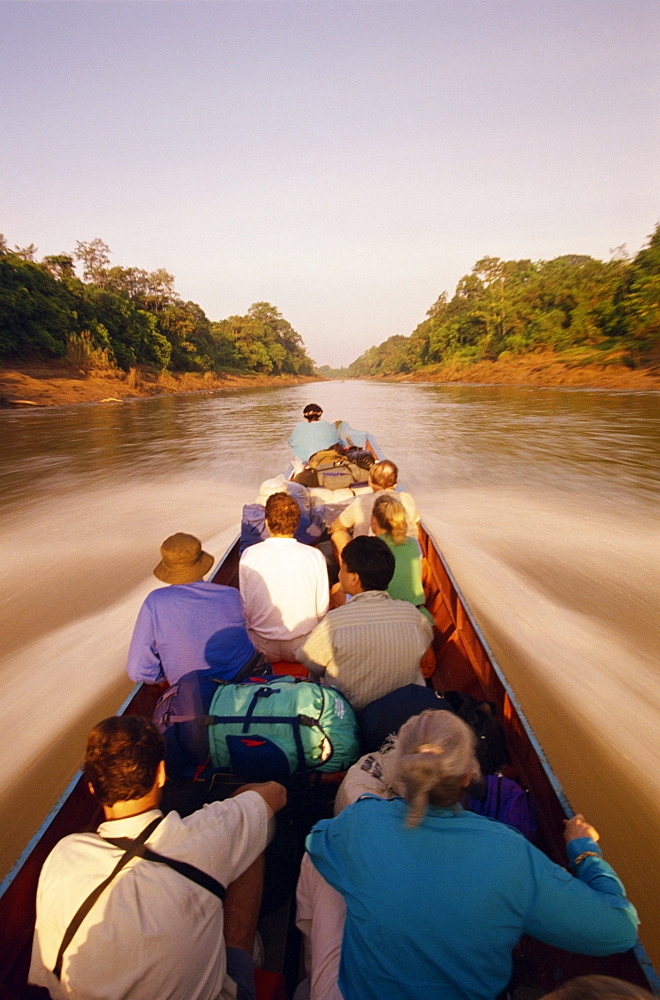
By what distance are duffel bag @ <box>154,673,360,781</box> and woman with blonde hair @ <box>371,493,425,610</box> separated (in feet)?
3.72

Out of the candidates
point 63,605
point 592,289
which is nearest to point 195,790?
point 63,605

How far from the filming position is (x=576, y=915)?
106 centimetres

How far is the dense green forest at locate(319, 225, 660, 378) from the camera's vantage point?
27.9m

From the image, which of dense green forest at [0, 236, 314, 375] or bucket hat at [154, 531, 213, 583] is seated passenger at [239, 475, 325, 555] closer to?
bucket hat at [154, 531, 213, 583]

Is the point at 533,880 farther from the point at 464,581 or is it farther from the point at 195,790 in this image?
the point at 464,581

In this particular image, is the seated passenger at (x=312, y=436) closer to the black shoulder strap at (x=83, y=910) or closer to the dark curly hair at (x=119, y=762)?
the dark curly hair at (x=119, y=762)

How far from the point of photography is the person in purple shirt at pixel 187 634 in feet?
6.98

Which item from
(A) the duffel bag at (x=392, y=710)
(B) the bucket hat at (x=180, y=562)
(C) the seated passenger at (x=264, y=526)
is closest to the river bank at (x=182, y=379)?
(C) the seated passenger at (x=264, y=526)

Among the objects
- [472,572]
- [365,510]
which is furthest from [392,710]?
[472,572]

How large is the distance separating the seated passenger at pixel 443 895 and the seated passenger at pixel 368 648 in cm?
83

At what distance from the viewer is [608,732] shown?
3234mm

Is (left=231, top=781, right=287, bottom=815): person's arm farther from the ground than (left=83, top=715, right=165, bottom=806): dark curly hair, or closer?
closer

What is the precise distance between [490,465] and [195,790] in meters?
11.4

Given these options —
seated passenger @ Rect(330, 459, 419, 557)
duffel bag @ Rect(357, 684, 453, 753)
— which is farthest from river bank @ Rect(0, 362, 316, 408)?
duffel bag @ Rect(357, 684, 453, 753)
